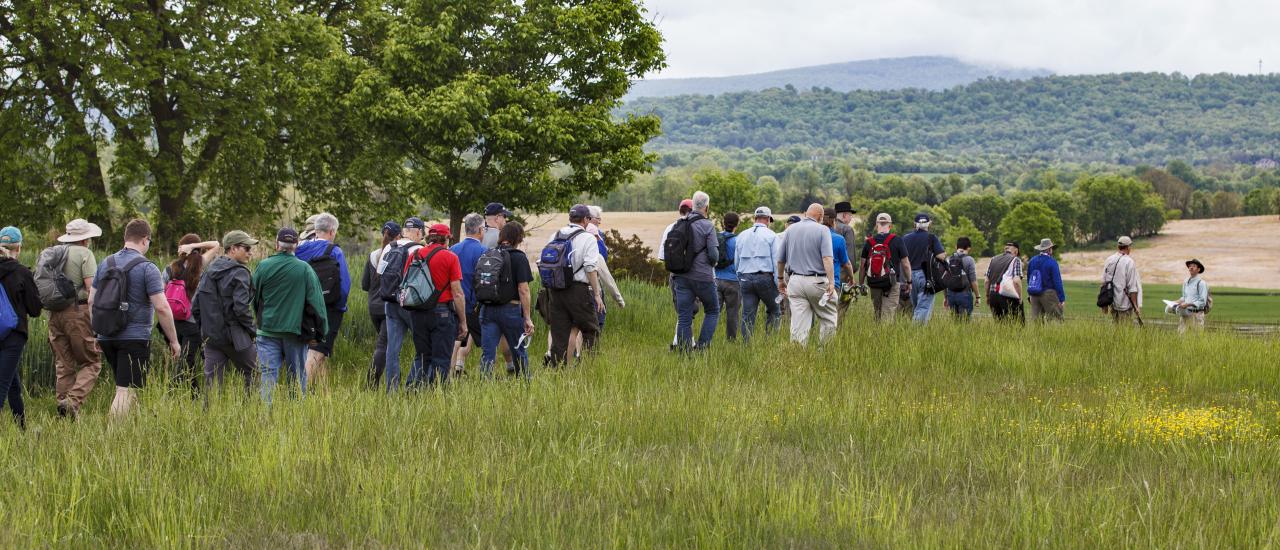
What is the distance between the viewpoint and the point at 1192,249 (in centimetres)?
12925

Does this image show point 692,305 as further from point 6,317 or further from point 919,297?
point 6,317

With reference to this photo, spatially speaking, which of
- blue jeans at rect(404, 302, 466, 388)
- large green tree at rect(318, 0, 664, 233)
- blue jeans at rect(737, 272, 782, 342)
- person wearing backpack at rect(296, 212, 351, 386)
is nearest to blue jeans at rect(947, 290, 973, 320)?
blue jeans at rect(737, 272, 782, 342)

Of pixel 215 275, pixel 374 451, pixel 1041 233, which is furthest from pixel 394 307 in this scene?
pixel 1041 233

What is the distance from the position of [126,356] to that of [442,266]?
262cm

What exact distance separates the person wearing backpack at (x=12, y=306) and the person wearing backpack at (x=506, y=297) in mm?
3650

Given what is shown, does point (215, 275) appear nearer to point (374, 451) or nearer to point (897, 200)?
point (374, 451)

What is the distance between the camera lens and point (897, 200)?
15712 centimetres

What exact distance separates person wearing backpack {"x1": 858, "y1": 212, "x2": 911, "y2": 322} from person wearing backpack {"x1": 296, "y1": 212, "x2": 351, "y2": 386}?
703 cm

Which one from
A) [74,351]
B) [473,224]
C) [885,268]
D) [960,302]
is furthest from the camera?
[960,302]

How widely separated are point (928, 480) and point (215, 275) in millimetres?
5800

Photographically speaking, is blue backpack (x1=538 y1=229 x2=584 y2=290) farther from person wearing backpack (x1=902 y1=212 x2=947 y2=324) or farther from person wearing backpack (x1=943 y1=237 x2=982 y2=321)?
person wearing backpack (x1=943 y1=237 x2=982 y2=321)

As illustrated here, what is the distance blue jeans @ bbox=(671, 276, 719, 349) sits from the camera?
1248 cm

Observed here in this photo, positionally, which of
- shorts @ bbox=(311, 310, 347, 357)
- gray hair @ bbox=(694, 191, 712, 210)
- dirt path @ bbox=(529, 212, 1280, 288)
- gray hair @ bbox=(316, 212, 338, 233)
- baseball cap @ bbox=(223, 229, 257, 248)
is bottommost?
dirt path @ bbox=(529, 212, 1280, 288)

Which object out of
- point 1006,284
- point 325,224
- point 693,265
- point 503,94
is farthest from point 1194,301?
point 503,94
